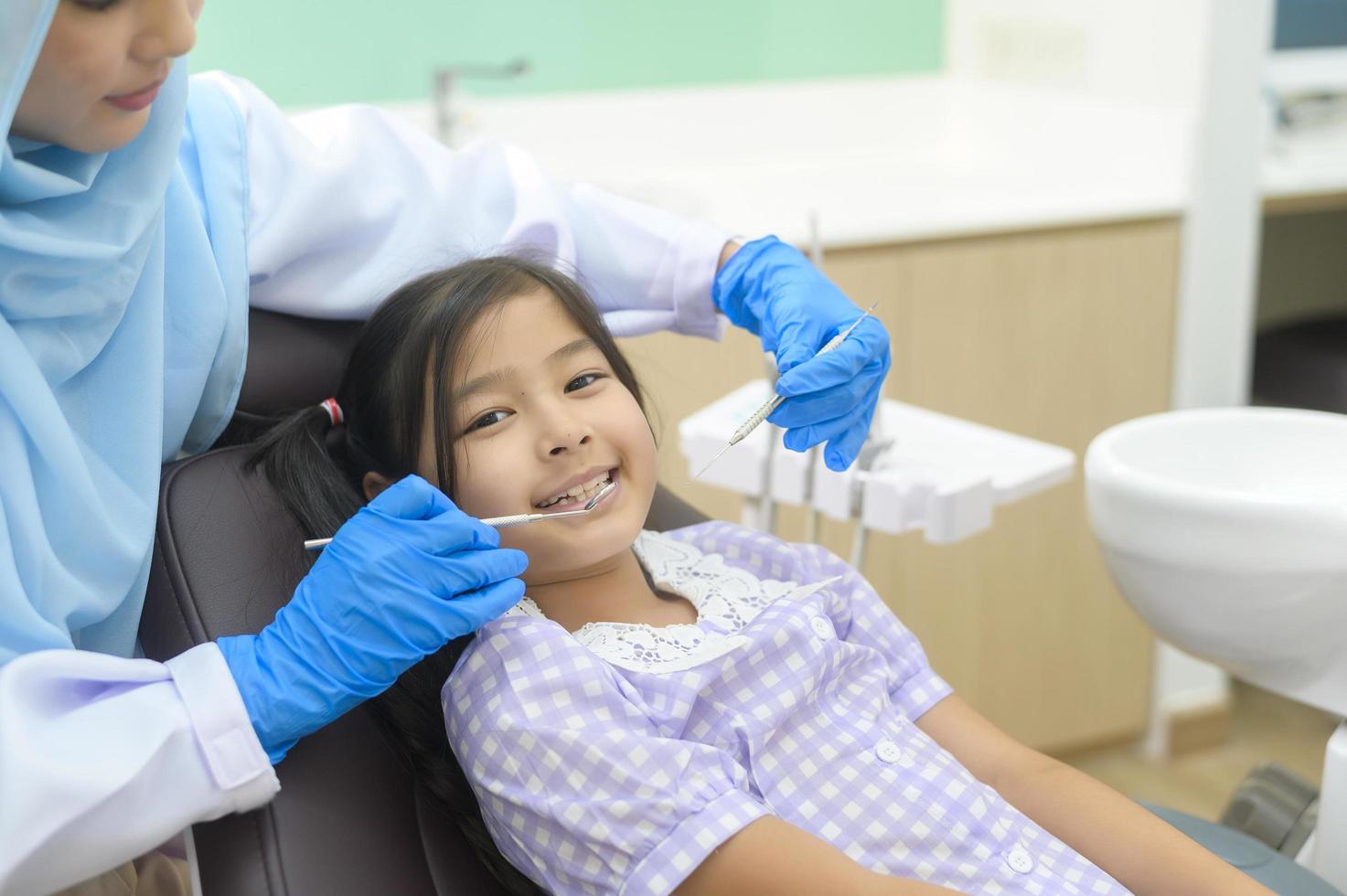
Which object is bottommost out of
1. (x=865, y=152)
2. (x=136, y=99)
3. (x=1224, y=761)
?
(x=1224, y=761)

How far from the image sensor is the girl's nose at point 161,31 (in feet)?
3.05

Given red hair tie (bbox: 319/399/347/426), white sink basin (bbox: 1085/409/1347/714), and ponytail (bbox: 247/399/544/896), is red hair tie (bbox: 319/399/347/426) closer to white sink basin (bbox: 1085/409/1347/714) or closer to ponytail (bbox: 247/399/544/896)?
ponytail (bbox: 247/399/544/896)

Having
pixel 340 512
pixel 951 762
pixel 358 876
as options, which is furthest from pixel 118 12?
pixel 951 762

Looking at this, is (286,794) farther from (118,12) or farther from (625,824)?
(118,12)

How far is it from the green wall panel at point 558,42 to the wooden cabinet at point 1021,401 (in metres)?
0.74

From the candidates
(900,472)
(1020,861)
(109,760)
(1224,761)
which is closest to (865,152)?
(1224,761)

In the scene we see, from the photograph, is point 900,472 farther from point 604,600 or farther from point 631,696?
point 631,696

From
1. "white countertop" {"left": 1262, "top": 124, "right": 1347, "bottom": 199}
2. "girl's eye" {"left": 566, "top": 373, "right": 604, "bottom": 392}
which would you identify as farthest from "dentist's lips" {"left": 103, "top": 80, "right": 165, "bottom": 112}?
"white countertop" {"left": 1262, "top": 124, "right": 1347, "bottom": 199}

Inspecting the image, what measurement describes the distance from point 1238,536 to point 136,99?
40.9 inches

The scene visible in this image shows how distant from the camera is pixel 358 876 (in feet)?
3.44

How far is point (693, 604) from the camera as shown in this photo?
1.30 m

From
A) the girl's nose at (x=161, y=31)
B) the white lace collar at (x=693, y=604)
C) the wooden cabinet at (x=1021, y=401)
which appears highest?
the girl's nose at (x=161, y=31)

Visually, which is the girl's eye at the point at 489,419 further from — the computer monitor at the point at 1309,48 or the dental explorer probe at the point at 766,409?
the computer monitor at the point at 1309,48

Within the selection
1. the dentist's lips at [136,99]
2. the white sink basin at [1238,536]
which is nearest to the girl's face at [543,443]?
the dentist's lips at [136,99]
